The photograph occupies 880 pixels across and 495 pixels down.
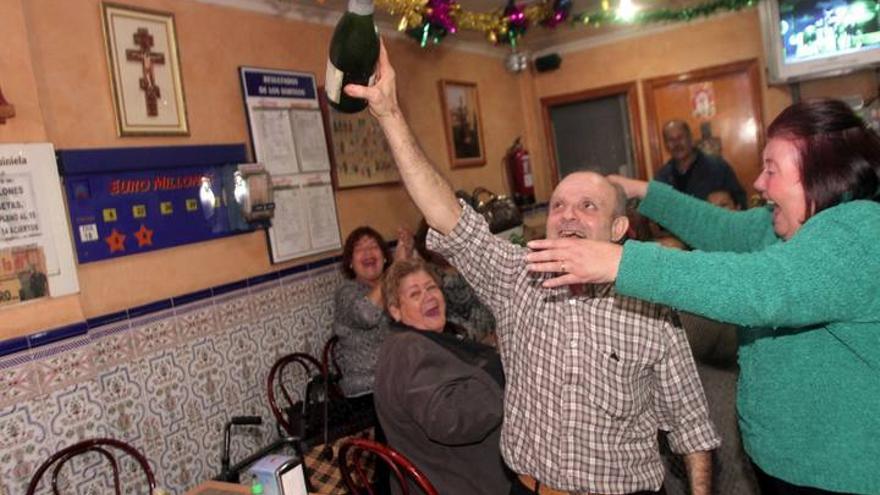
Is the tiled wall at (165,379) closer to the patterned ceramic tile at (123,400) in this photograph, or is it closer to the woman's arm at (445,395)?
the patterned ceramic tile at (123,400)

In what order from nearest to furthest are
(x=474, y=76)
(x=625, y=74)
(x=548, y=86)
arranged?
(x=474, y=76)
(x=625, y=74)
(x=548, y=86)

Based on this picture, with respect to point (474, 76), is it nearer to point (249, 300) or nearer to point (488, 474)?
point (249, 300)

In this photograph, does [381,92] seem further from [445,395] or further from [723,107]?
[723,107]

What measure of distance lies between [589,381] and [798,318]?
57cm

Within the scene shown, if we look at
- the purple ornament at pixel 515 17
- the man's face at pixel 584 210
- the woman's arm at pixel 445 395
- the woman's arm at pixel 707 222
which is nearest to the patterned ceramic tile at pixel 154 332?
the woman's arm at pixel 445 395

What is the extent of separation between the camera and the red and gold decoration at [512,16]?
3.45 metres

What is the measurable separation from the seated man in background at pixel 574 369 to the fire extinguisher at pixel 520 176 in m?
4.04

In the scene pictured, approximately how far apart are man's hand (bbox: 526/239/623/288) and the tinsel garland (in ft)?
8.12

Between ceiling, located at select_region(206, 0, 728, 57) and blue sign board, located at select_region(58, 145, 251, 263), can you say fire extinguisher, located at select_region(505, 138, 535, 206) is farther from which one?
blue sign board, located at select_region(58, 145, 251, 263)

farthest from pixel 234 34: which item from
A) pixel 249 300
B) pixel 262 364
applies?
pixel 262 364

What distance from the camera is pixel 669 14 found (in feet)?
16.9

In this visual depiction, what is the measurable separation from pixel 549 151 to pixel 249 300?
3760mm

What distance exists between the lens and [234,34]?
3291 millimetres

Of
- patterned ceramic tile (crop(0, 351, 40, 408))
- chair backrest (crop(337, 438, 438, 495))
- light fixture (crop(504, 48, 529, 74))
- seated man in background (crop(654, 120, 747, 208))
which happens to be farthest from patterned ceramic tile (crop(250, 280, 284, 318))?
light fixture (crop(504, 48, 529, 74))
